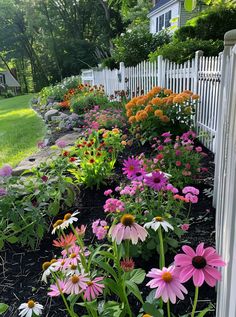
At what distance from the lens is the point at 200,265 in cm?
90

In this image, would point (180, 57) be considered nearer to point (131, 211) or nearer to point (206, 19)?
point (206, 19)

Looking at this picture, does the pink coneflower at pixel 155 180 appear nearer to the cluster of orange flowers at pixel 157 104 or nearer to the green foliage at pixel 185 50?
the cluster of orange flowers at pixel 157 104

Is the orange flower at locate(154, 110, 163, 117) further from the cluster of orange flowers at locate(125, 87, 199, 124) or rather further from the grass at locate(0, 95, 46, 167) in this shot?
the grass at locate(0, 95, 46, 167)

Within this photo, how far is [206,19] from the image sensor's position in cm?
971

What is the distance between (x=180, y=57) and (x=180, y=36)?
12.3 feet

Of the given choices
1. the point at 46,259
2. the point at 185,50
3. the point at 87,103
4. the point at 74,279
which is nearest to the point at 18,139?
the point at 87,103

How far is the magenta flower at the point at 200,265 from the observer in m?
0.89

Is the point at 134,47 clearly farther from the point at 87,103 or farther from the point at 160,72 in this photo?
the point at 160,72

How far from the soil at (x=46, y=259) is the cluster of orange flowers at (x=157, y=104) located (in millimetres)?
1361

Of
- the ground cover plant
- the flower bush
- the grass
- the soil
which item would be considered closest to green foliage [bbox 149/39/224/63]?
the flower bush

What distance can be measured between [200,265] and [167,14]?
21.4 m

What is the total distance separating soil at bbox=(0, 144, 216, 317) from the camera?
1.87 meters

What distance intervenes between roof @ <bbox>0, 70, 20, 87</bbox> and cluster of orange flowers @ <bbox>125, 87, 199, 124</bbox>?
45.0 meters

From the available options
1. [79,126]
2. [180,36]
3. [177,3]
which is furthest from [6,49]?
[79,126]
